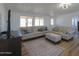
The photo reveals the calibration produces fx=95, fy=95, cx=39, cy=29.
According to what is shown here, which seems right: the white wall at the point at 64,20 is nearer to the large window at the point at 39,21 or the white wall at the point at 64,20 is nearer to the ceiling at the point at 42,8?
the ceiling at the point at 42,8

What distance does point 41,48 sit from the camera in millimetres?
1830

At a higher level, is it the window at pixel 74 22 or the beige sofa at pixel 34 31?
the window at pixel 74 22

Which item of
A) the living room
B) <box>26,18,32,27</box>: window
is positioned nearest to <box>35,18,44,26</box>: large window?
the living room

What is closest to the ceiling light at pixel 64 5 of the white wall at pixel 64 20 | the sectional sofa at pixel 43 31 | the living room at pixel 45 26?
the living room at pixel 45 26

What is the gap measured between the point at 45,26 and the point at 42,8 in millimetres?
Answer: 362

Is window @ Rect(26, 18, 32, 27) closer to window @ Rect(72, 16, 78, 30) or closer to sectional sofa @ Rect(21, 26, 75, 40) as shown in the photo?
sectional sofa @ Rect(21, 26, 75, 40)

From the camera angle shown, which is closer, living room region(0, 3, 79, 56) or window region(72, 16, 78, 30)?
living room region(0, 3, 79, 56)

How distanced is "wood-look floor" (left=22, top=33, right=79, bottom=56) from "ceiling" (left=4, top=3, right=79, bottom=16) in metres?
0.52

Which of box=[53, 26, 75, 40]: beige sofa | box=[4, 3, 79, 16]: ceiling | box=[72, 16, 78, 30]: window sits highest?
box=[4, 3, 79, 16]: ceiling

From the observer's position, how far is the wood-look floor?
180 cm

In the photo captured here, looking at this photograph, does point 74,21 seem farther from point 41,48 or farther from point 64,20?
point 41,48

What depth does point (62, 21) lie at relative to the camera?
1.95 m

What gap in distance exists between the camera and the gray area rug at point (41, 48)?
1.80m

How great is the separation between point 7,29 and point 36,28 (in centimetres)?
55
